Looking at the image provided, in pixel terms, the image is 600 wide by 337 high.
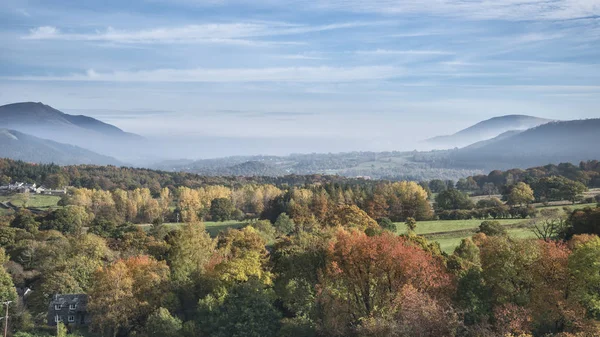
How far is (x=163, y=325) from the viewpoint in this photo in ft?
105

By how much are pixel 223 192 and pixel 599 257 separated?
3457 inches

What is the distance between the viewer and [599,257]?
26.4 metres

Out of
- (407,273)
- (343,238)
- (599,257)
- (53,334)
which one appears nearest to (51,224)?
(53,334)

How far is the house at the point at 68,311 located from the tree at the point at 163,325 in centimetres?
754

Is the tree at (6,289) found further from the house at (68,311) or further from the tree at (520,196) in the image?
the tree at (520,196)

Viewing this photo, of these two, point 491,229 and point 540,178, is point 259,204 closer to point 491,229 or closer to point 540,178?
point 540,178

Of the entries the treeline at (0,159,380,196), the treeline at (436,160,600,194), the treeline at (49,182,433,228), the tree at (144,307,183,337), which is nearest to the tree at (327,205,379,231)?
the treeline at (49,182,433,228)

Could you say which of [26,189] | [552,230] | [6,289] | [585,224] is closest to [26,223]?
[6,289]

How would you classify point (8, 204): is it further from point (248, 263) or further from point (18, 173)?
point (248, 263)

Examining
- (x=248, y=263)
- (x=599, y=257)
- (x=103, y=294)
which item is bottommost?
(x=103, y=294)

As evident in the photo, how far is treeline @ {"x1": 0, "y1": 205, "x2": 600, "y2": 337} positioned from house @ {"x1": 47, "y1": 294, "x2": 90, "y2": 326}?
141 cm

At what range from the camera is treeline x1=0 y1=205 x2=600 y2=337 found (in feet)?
83.1

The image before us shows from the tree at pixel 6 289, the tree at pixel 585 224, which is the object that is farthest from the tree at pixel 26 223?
the tree at pixel 585 224

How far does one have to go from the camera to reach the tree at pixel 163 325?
3180 centimetres
